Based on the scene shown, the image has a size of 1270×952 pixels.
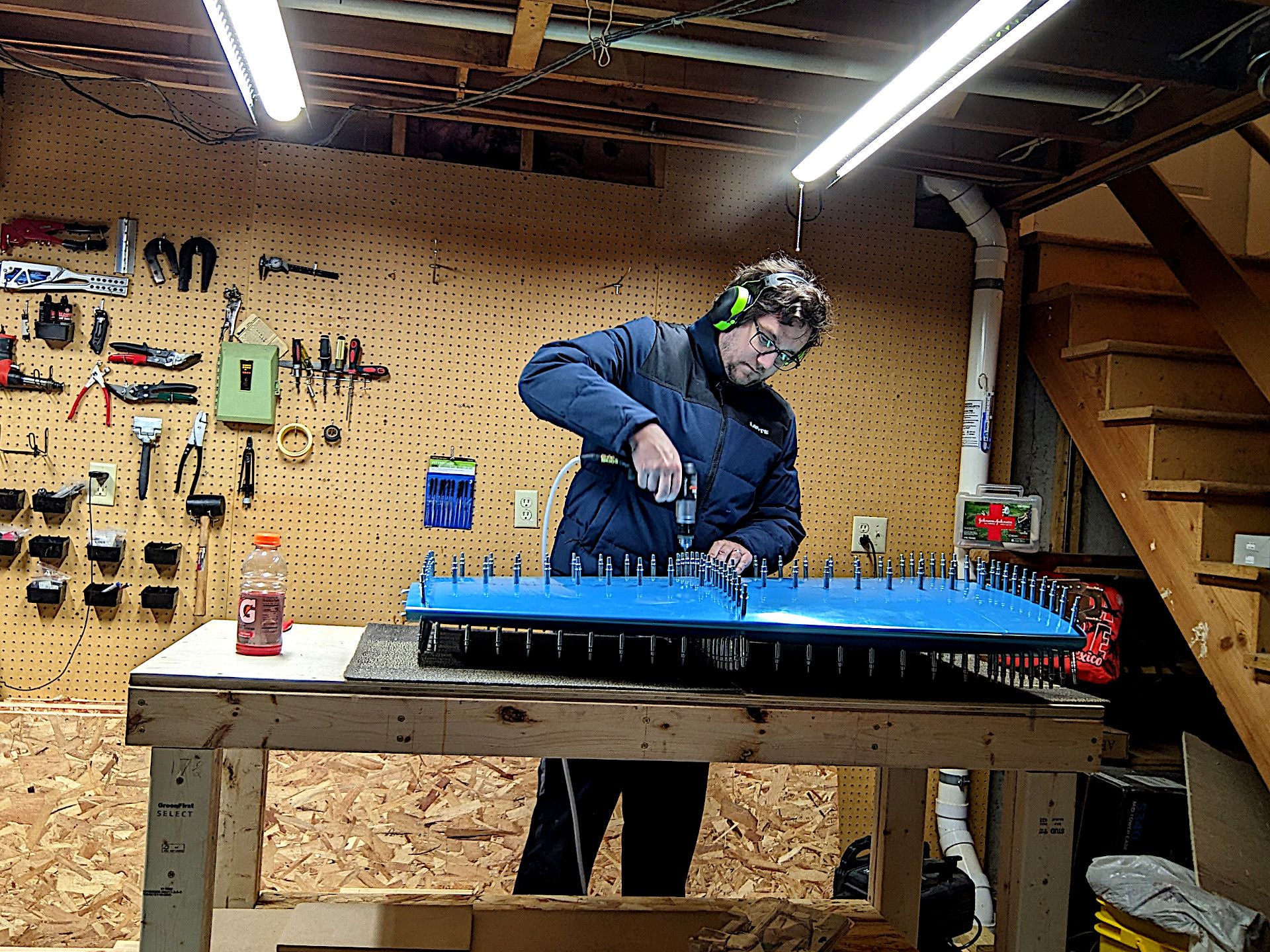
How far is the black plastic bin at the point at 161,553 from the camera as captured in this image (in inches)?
131

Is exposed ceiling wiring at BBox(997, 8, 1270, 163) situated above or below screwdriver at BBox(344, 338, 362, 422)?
above

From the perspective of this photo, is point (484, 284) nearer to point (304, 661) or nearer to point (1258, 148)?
point (304, 661)

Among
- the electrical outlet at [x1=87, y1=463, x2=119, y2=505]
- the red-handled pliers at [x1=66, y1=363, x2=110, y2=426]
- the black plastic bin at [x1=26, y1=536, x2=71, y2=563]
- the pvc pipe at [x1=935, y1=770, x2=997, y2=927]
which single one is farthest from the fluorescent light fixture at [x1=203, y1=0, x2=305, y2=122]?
the pvc pipe at [x1=935, y1=770, x2=997, y2=927]

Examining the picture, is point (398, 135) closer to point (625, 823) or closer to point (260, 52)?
point (260, 52)

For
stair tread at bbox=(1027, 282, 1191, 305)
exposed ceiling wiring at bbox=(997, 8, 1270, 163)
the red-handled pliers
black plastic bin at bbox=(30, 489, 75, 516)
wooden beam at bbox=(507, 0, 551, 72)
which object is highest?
exposed ceiling wiring at bbox=(997, 8, 1270, 163)

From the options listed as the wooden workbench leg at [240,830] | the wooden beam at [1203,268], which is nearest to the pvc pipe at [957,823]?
the wooden beam at [1203,268]

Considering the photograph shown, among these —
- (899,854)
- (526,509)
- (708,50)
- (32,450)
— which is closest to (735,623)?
(899,854)

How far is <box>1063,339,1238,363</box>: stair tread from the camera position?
3270 mm

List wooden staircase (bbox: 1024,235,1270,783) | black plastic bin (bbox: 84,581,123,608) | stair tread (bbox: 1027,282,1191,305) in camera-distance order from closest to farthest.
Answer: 1. wooden staircase (bbox: 1024,235,1270,783)
2. black plastic bin (bbox: 84,581,123,608)
3. stair tread (bbox: 1027,282,1191,305)

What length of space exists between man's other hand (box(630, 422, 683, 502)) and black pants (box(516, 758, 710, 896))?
1.98ft

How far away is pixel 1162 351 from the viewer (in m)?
3.28

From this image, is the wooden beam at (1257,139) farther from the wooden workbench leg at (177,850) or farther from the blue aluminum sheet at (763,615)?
the wooden workbench leg at (177,850)

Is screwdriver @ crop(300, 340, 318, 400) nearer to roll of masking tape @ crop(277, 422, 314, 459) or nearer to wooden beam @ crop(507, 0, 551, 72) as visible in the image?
roll of masking tape @ crop(277, 422, 314, 459)

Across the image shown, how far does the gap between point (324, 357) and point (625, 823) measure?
193cm
